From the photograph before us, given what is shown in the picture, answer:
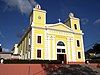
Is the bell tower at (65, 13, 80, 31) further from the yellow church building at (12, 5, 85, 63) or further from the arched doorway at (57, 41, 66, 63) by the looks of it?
the arched doorway at (57, 41, 66, 63)

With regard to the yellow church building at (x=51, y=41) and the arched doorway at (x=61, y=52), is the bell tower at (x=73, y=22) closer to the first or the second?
the yellow church building at (x=51, y=41)

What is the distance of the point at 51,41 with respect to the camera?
34094mm

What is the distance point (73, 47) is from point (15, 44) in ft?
84.7

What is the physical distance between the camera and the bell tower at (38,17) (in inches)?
1334

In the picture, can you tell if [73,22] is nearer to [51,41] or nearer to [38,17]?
[51,41]

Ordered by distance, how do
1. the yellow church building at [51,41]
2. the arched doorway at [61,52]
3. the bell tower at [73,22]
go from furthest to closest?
the bell tower at [73,22] < the arched doorway at [61,52] < the yellow church building at [51,41]

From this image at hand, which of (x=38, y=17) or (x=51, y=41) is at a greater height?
(x=38, y=17)

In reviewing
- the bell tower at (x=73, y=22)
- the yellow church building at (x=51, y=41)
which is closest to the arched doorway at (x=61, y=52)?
the yellow church building at (x=51, y=41)

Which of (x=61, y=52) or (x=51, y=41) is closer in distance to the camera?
(x=51, y=41)

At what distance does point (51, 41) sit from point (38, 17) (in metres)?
6.09

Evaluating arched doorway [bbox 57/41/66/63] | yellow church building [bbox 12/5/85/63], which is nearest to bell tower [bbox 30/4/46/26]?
yellow church building [bbox 12/5/85/63]

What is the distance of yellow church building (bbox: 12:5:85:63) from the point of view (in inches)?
1283

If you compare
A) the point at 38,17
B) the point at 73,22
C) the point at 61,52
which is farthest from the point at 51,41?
the point at 73,22

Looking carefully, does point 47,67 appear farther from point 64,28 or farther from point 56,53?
point 64,28
